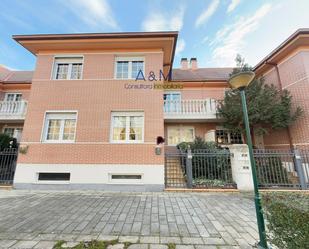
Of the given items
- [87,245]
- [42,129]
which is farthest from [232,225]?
[42,129]

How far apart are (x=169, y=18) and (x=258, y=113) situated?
7.96 meters

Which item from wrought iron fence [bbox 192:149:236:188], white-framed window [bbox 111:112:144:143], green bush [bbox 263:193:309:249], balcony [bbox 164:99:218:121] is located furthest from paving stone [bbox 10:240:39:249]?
balcony [bbox 164:99:218:121]

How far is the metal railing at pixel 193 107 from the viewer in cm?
1118

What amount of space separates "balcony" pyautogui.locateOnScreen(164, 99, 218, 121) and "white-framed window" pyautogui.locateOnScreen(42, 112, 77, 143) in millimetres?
Answer: 6125

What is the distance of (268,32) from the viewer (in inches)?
320

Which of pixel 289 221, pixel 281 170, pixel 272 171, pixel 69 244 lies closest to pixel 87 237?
pixel 69 244

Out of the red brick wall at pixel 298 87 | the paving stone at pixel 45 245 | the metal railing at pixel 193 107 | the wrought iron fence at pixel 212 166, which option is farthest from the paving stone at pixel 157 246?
the red brick wall at pixel 298 87

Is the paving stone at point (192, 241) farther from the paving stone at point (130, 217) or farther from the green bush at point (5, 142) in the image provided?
the green bush at point (5, 142)

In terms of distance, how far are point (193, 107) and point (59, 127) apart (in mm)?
8819

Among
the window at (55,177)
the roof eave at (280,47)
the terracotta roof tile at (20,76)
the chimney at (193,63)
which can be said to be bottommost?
the window at (55,177)

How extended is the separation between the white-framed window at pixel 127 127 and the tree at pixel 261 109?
598 cm

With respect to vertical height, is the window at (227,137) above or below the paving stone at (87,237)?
above

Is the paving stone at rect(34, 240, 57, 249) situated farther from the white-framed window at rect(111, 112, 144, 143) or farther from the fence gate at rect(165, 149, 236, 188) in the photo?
the fence gate at rect(165, 149, 236, 188)

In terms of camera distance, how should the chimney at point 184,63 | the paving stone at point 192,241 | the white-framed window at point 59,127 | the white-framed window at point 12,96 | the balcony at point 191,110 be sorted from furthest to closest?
the chimney at point 184,63
the white-framed window at point 12,96
the balcony at point 191,110
the white-framed window at point 59,127
the paving stone at point 192,241
